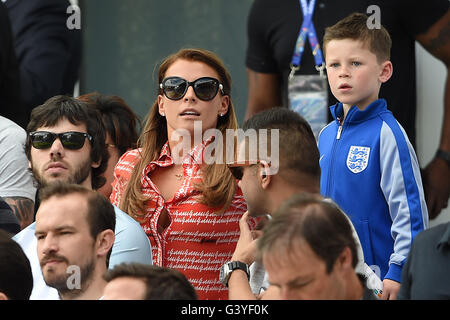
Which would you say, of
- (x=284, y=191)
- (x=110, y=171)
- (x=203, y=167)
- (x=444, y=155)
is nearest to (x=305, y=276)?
(x=284, y=191)

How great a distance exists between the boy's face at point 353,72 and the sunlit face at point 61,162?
125cm

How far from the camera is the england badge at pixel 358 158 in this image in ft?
13.9

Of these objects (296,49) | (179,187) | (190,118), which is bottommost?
(179,187)

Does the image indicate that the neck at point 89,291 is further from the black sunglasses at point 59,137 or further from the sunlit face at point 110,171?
the sunlit face at point 110,171

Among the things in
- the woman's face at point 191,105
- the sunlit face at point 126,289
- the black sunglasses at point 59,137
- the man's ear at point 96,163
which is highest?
the woman's face at point 191,105

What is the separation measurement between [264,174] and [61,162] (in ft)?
4.14

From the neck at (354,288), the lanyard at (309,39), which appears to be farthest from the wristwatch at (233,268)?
the lanyard at (309,39)

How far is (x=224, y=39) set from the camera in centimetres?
680

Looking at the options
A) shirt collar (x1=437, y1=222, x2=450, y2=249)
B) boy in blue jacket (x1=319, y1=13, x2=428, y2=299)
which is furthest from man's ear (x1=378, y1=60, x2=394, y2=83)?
shirt collar (x1=437, y1=222, x2=450, y2=249)

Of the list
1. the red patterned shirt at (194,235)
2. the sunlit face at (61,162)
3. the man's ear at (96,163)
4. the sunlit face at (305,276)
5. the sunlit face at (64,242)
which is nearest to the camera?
the sunlit face at (305,276)

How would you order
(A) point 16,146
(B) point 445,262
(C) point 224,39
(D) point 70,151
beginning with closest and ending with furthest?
(B) point 445,262, (D) point 70,151, (A) point 16,146, (C) point 224,39

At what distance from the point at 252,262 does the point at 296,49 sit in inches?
75.2
